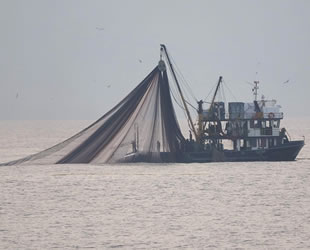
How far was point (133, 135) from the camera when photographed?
89.3 meters

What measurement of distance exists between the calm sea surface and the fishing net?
58.0 inches

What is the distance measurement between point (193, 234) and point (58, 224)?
8.34 meters

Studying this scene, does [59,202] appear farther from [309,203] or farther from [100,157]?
[100,157]

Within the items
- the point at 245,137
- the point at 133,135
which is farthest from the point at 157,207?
the point at 245,137

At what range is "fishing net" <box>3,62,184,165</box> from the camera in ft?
284

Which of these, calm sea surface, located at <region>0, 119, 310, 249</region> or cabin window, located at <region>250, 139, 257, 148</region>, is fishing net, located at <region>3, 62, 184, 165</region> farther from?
cabin window, located at <region>250, 139, 257, 148</region>

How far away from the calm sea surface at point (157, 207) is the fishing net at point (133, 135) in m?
1.47

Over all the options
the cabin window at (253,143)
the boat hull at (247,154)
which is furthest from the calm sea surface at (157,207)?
the cabin window at (253,143)

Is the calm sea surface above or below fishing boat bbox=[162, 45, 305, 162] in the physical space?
below

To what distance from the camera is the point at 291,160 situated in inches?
3824

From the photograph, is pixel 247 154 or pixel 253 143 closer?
pixel 247 154

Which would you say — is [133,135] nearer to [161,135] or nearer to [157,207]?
[161,135]

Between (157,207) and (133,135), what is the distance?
1143 inches

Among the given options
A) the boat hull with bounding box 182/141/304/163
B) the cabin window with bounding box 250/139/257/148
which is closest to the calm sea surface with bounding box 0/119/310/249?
the boat hull with bounding box 182/141/304/163
